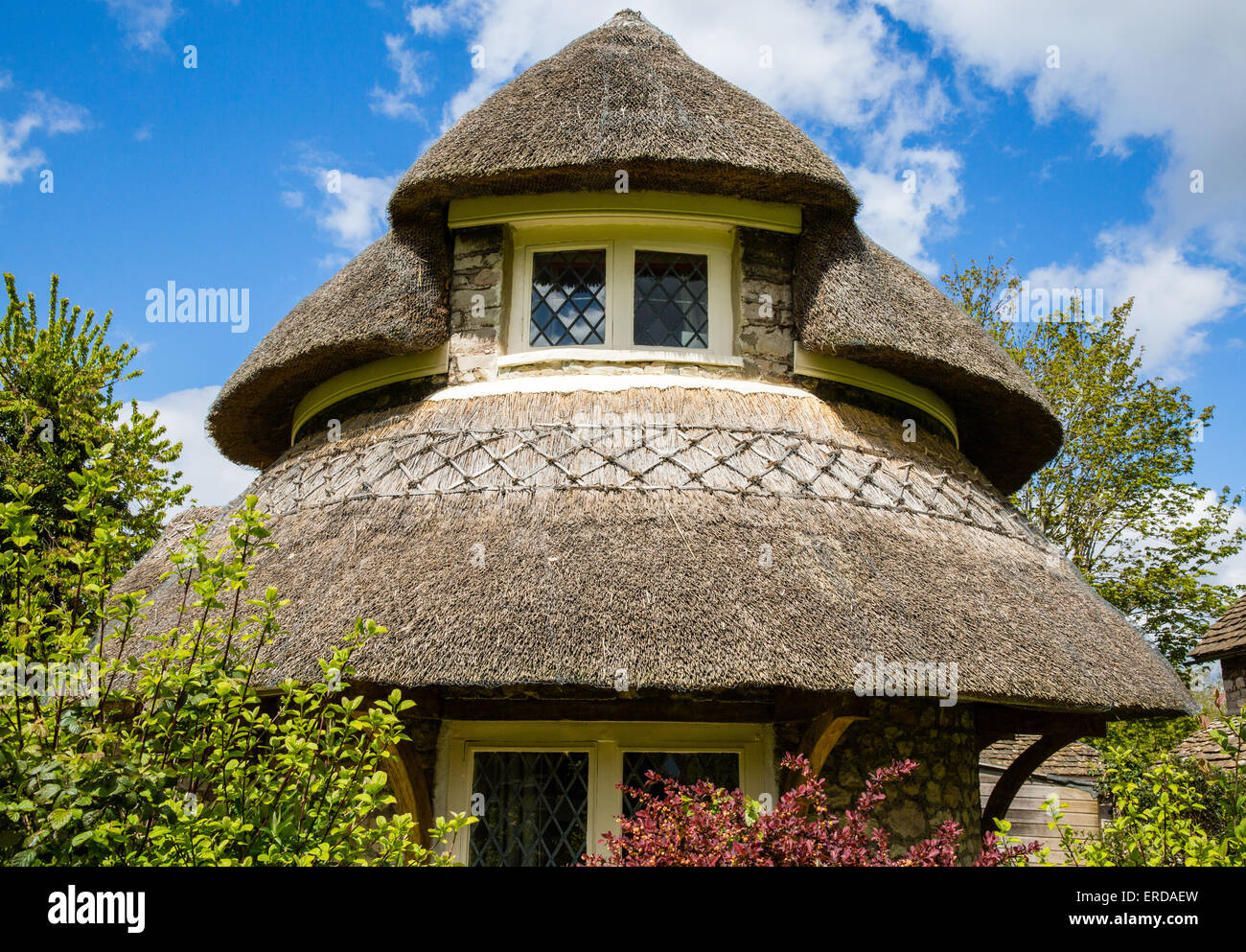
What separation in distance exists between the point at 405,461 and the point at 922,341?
177 inches

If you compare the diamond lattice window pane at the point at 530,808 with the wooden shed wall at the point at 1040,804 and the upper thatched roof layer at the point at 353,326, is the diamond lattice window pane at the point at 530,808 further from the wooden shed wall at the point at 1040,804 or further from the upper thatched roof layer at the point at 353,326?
the wooden shed wall at the point at 1040,804

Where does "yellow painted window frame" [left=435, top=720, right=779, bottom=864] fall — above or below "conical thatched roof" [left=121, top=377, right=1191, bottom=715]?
below

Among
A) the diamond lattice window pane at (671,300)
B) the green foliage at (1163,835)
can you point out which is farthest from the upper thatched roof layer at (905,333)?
the green foliage at (1163,835)

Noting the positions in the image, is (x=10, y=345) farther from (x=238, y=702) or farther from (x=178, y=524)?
(x=238, y=702)

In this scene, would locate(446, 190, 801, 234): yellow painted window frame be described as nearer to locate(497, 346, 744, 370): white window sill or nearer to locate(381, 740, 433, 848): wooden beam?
locate(497, 346, 744, 370): white window sill

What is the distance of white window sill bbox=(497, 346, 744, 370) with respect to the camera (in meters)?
8.27

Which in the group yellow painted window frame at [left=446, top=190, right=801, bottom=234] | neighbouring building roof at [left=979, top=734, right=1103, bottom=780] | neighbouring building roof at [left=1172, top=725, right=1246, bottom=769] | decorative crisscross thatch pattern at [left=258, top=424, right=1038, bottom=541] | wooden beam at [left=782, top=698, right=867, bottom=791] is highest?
yellow painted window frame at [left=446, top=190, right=801, bottom=234]

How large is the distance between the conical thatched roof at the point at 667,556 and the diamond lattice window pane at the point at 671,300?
644mm

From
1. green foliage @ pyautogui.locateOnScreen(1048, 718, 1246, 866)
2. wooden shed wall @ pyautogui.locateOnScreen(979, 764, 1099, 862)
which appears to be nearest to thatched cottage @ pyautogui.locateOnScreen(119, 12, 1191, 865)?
green foliage @ pyautogui.locateOnScreen(1048, 718, 1246, 866)

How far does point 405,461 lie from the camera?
7.65 m

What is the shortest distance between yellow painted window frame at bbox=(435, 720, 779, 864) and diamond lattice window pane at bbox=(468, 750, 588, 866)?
3.7 inches

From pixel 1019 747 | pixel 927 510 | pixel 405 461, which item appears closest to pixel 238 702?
pixel 405 461

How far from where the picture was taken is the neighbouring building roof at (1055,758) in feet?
52.8
